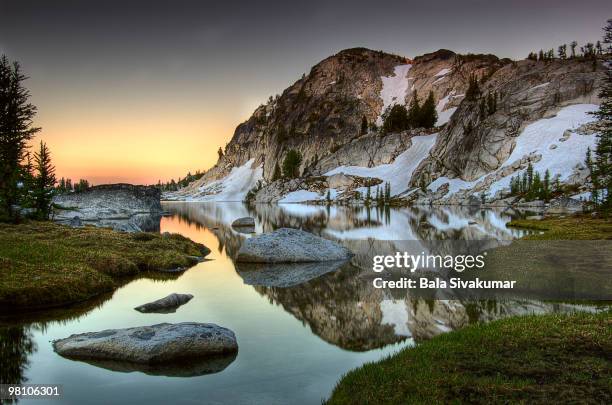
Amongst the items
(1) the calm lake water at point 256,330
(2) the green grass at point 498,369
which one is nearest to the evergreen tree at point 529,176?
(1) the calm lake water at point 256,330

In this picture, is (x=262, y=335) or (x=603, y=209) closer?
(x=262, y=335)

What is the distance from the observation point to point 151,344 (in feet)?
38.1

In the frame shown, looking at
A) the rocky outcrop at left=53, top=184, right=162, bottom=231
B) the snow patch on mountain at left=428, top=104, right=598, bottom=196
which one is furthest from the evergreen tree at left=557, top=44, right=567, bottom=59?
the rocky outcrop at left=53, top=184, right=162, bottom=231

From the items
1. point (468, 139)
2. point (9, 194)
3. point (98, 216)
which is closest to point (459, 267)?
point (9, 194)

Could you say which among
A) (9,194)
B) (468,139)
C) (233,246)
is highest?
(468,139)

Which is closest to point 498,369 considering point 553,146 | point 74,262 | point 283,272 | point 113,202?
point 283,272

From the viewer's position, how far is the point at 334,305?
56.2 feet

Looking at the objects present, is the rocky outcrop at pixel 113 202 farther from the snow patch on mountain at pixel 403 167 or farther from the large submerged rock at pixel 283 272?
the snow patch on mountain at pixel 403 167

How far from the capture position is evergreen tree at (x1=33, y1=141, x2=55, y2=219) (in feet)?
154

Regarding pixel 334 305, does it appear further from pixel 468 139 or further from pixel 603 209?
pixel 468 139

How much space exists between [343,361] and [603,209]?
199ft

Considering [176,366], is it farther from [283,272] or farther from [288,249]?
A: [288,249]

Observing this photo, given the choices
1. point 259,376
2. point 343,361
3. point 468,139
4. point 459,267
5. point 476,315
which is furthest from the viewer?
point 468,139

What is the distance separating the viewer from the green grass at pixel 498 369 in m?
8.10
